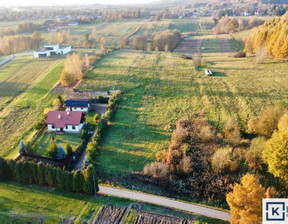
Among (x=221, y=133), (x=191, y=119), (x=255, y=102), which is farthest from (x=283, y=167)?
(x=255, y=102)

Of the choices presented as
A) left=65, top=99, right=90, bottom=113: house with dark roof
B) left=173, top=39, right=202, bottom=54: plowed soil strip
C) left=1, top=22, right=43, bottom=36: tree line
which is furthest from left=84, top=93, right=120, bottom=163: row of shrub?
left=1, top=22, right=43, bottom=36: tree line

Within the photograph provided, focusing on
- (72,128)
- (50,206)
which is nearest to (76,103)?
(72,128)

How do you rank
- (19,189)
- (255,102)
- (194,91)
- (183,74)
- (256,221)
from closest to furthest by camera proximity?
(256,221) → (19,189) → (255,102) → (194,91) → (183,74)

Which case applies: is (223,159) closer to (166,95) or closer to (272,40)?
(166,95)

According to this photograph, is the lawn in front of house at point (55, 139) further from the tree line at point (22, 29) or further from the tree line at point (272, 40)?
the tree line at point (22, 29)

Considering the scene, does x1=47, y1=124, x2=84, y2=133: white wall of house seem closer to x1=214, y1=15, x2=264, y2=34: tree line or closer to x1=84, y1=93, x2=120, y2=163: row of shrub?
x1=84, y1=93, x2=120, y2=163: row of shrub

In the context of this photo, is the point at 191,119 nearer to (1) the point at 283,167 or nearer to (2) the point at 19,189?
(1) the point at 283,167

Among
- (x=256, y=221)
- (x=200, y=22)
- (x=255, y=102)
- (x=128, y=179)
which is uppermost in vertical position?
(x=200, y=22)
